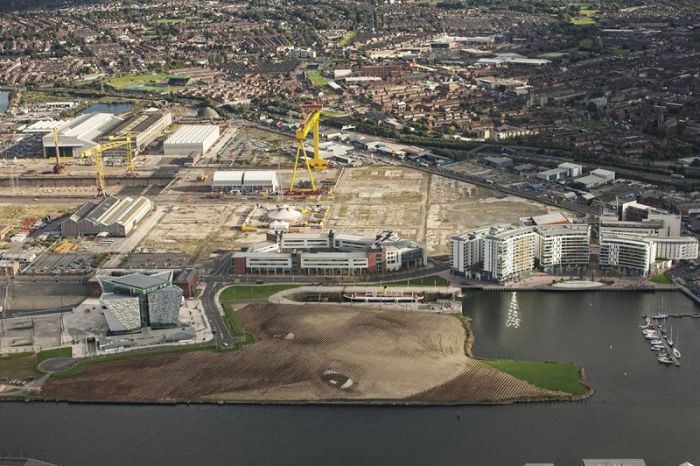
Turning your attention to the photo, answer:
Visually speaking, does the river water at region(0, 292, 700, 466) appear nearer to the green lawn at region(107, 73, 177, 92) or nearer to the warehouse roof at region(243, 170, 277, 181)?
the warehouse roof at region(243, 170, 277, 181)

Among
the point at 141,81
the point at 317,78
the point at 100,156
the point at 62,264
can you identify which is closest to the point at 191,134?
the point at 100,156

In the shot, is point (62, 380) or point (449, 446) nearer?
point (449, 446)

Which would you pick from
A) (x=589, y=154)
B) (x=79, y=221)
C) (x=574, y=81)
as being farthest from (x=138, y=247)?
(x=574, y=81)

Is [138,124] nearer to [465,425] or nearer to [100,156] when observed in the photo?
[100,156]

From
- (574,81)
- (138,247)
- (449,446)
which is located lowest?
(449,446)

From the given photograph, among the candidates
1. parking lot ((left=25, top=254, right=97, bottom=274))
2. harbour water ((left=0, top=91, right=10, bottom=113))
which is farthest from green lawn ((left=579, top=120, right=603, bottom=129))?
harbour water ((left=0, top=91, right=10, bottom=113))

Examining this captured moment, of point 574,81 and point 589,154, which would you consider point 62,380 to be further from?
point 574,81

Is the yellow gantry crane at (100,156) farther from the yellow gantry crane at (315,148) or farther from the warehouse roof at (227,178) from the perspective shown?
the yellow gantry crane at (315,148)
